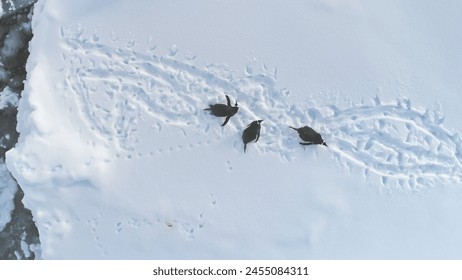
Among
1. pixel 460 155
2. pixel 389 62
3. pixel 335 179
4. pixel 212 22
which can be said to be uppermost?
pixel 212 22

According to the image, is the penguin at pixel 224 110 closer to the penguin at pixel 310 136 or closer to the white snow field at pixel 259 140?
the white snow field at pixel 259 140

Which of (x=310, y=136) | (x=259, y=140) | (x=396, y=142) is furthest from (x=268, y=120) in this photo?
(x=396, y=142)

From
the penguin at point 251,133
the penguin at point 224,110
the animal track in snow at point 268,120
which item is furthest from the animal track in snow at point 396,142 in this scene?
the penguin at point 224,110

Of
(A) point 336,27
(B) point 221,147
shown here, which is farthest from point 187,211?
(A) point 336,27

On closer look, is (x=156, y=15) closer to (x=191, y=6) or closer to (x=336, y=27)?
(x=191, y=6)

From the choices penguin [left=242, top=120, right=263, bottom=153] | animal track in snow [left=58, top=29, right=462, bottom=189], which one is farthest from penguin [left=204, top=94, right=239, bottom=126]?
penguin [left=242, top=120, right=263, bottom=153]
